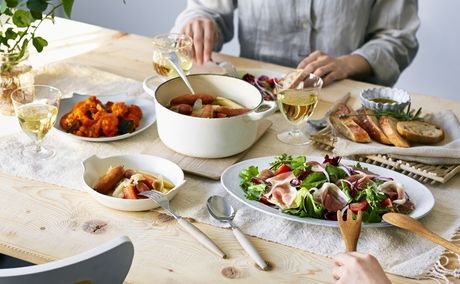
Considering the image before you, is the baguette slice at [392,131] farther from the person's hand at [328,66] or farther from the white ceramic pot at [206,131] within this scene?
the person's hand at [328,66]

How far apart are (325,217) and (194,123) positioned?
338mm

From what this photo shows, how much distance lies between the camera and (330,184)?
1.31 m

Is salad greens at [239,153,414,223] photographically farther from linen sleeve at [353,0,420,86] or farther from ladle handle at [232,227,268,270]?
linen sleeve at [353,0,420,86]

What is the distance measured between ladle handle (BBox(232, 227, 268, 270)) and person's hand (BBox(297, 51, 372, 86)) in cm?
77

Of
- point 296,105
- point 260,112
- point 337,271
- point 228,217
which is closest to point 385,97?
point 296,105

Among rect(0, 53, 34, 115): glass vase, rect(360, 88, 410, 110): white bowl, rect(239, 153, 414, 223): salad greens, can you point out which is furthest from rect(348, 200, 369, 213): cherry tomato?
rect(0, 53, 34, 115): glass vase

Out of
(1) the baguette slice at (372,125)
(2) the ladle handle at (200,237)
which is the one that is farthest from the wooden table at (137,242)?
(1) the baguette slice at (372,125)

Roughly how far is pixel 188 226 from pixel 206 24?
991 mm

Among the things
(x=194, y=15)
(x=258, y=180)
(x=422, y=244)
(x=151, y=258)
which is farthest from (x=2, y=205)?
(x=194, y=15)

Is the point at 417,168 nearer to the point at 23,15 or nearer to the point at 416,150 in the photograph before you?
the point at 416,150

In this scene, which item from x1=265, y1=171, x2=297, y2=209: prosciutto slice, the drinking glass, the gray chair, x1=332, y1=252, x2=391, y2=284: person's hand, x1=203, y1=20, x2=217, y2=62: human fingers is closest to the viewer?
the gray chair

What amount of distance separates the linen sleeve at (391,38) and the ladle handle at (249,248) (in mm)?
1068

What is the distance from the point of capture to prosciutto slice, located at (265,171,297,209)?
1.30m

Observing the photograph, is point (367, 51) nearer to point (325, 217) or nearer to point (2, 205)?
point (325, 217)
